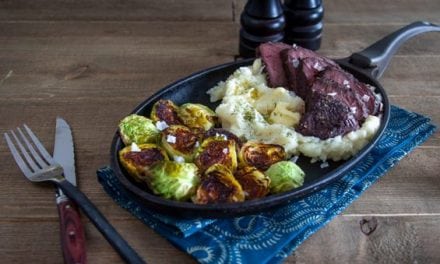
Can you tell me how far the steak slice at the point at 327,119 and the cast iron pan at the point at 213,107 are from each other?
0.25 ft

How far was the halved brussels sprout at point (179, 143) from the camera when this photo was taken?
1161 millimetres

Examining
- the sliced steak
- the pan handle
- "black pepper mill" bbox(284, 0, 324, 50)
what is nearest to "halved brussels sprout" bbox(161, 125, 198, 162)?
the sliced steak

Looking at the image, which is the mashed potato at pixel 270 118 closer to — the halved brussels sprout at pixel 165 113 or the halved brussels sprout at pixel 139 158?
the halved brussels sprout at pixel 165 113

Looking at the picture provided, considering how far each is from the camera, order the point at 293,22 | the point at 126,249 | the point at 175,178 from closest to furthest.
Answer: the point at 126,249, the point at 175,178, the point at 293,22

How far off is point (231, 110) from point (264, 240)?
1.41ft

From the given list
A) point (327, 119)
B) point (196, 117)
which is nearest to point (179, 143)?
point (196, 117)

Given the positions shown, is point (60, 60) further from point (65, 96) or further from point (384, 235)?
point (384, 235)

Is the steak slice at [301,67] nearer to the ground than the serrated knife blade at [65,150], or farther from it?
farther from it

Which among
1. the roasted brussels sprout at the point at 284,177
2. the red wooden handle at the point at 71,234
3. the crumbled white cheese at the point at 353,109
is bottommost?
the red wooden handle at the point at 71,234

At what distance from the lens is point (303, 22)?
1.83 meters

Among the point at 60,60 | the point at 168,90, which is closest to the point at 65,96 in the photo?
the point at 60,60

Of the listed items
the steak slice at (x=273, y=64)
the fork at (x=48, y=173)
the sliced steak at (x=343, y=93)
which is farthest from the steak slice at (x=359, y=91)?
the fork at (x=48, y=173)

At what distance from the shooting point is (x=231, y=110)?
4.34 ft

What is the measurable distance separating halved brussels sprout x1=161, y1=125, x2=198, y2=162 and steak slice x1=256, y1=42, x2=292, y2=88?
0.38 metres
